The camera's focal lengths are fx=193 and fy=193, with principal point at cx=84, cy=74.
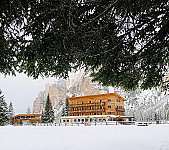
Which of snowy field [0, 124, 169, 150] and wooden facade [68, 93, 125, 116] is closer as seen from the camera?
snowy field [0, 124, 169, 150]

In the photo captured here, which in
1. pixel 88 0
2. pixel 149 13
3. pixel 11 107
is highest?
pixel 149 13

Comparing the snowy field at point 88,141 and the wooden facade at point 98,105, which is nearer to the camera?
the snowy field at point 88,141

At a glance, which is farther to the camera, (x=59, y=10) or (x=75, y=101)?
(x=75, y=101)

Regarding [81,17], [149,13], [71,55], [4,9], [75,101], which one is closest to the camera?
[4,9]

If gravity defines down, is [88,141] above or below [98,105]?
below

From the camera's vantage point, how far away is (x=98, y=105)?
37.9 metres

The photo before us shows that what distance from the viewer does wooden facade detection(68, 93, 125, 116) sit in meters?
36.9

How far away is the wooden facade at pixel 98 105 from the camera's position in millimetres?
36906

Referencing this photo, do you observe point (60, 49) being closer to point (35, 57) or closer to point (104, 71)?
point (35, 57)

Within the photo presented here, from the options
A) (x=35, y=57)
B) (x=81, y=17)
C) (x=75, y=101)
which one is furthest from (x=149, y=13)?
(x=75, y=101)

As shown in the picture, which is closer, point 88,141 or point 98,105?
point 88,141

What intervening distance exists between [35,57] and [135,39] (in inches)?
104

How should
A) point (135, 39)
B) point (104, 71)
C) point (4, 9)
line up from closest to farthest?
point (4, 9), point (135, 39), point (104, 71)

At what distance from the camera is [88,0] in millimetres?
3395
